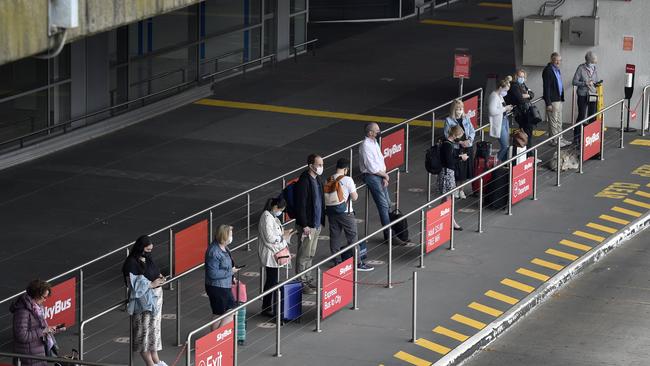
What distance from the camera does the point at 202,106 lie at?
111 ft

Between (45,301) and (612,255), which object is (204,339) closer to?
(45,301)

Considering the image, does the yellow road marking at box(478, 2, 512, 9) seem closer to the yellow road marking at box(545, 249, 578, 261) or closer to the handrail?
A: the handrail

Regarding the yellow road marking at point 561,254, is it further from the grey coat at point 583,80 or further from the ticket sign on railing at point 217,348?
the ticket sign on railing at point 217,348

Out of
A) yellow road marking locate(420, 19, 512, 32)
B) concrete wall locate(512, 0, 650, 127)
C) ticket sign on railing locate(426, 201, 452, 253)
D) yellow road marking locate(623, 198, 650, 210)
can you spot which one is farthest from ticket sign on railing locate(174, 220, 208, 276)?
yellow road marking locate(420, 19, 512, 32)

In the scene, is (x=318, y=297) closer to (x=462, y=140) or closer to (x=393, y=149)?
(x=462, y=140)

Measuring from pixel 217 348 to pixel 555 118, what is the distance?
13.6m

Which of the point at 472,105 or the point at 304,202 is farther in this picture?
the point at 472,105

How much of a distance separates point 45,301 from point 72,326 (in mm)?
1083

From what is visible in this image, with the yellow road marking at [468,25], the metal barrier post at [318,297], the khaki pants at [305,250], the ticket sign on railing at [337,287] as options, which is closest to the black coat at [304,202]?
the khaki pants at [305,250]

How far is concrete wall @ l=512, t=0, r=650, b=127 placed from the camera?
30656mm

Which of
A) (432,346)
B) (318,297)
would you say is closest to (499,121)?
(432,346)

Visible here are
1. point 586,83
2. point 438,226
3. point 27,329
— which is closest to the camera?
point 27,329

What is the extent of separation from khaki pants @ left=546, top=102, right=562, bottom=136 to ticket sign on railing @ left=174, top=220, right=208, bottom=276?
30.8 ft

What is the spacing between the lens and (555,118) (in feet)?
94.5
